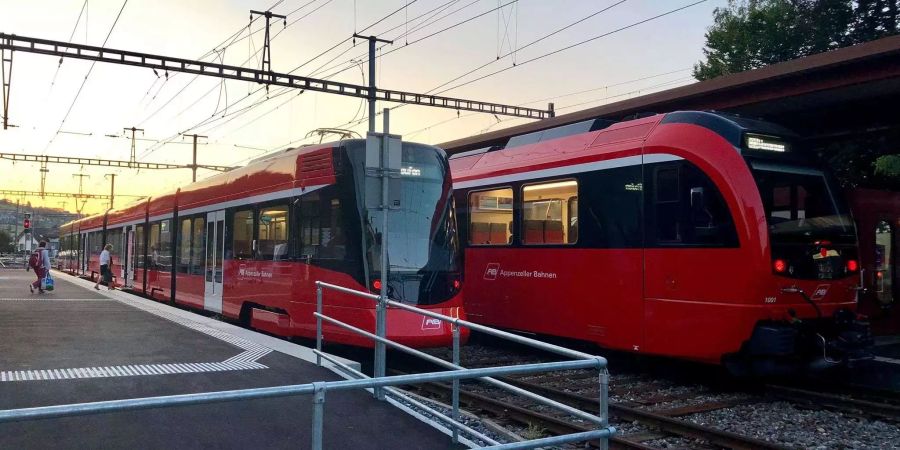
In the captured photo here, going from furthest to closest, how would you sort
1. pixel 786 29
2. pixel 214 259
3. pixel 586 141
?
pixel 786 29
pixel 214 259
pixel 586 141

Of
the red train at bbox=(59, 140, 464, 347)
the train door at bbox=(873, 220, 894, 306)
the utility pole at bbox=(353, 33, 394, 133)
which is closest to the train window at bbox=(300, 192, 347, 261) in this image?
the red train at bbox=(59, 140, 464, 347)

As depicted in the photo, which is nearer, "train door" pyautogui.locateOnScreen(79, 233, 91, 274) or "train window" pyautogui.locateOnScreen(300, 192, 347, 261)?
"train window" pyautogui.locateOnScreen(300, 192, 347, 261)

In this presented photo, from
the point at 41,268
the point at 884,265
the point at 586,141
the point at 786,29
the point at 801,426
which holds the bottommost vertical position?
the point at 801,426

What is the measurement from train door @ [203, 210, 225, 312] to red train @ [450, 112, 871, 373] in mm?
6712

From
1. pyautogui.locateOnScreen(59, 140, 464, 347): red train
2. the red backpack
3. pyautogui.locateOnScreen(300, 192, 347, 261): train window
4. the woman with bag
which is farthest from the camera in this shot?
the woman with bag

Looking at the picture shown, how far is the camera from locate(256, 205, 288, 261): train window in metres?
11.9

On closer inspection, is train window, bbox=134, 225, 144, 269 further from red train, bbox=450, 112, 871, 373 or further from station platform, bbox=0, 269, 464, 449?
red train, bbox=450, 112, 871, 373

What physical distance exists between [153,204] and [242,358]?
1421 centimetres

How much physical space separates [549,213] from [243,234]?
19.3 feet

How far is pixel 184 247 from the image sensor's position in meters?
17.3

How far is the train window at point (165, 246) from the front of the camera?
60.5 feet

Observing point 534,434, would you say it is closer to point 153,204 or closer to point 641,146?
point 641,146

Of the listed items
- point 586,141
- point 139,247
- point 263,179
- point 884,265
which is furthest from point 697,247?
point 139,247

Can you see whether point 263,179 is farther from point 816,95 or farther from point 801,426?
point 816,95
